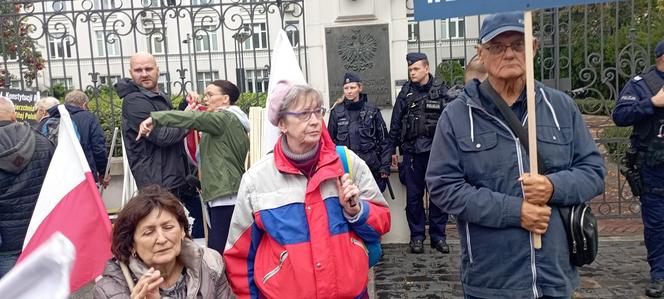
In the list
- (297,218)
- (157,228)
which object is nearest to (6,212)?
(157,228)

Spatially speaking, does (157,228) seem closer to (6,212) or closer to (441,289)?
(6,212)

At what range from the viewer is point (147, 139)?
4.97 m

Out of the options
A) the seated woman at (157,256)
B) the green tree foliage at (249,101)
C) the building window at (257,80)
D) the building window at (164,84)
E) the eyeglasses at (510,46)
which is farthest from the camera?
the green tree foliage at (249,101)

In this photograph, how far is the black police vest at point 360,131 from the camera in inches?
243

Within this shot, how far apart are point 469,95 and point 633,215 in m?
5.26

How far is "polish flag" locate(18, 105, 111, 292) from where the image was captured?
10.6ft

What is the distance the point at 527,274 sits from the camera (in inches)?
102

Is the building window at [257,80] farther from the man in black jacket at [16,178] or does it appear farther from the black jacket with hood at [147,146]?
the man in black jacket at [16,178]

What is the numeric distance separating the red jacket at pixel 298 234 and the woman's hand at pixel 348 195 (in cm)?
4

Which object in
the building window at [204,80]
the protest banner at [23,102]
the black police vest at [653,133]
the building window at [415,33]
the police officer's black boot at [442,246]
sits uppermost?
the building window at [415,33]

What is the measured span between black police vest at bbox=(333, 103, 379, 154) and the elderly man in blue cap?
3410mm

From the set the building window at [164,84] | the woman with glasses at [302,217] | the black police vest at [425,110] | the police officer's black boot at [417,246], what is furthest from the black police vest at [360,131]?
the woman with glasses at [302,217]

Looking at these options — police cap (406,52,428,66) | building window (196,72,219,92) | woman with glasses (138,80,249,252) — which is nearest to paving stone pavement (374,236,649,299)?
woman with glasses (138,80,249,252)

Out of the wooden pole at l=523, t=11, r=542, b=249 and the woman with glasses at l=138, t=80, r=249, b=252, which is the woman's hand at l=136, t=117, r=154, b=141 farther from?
the wooden pole at l=523, t=11, r=542, b=249
